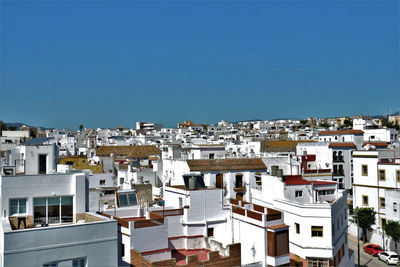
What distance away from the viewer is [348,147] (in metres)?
55.6

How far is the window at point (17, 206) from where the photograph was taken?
53.8ft

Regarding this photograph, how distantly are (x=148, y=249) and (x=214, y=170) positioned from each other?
56.6 feet

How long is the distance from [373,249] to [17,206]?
115 feet

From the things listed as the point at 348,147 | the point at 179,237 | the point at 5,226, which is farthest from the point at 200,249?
the point at 348,147

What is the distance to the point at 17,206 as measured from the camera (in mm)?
16453

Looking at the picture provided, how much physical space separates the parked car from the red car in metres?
1.16

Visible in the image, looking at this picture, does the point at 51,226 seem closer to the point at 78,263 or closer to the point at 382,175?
the point at 78,263

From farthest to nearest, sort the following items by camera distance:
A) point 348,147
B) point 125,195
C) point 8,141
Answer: point 8,141, point 348,147, point 125,195

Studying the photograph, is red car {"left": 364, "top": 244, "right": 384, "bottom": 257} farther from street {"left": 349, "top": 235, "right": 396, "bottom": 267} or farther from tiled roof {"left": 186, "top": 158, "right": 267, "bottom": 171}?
tiled roof {"left": 186, "top": 158, "right": 267, "bottom": 171}

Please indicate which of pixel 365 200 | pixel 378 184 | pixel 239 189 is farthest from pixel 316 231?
pixel 365 200

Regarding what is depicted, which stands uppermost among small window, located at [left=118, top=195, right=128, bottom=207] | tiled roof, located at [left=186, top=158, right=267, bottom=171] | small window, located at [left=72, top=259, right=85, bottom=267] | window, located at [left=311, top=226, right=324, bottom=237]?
tiled roof, located at [left=186, top=158, right=267, bottom=171]

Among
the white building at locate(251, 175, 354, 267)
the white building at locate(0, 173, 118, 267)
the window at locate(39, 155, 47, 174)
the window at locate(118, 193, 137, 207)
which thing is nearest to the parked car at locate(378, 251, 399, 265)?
the white building at locate(251, 175, 354, 267)

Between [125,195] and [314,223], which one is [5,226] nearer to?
[125,195]

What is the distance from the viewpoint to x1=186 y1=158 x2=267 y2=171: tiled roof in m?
Answer: 37.2
